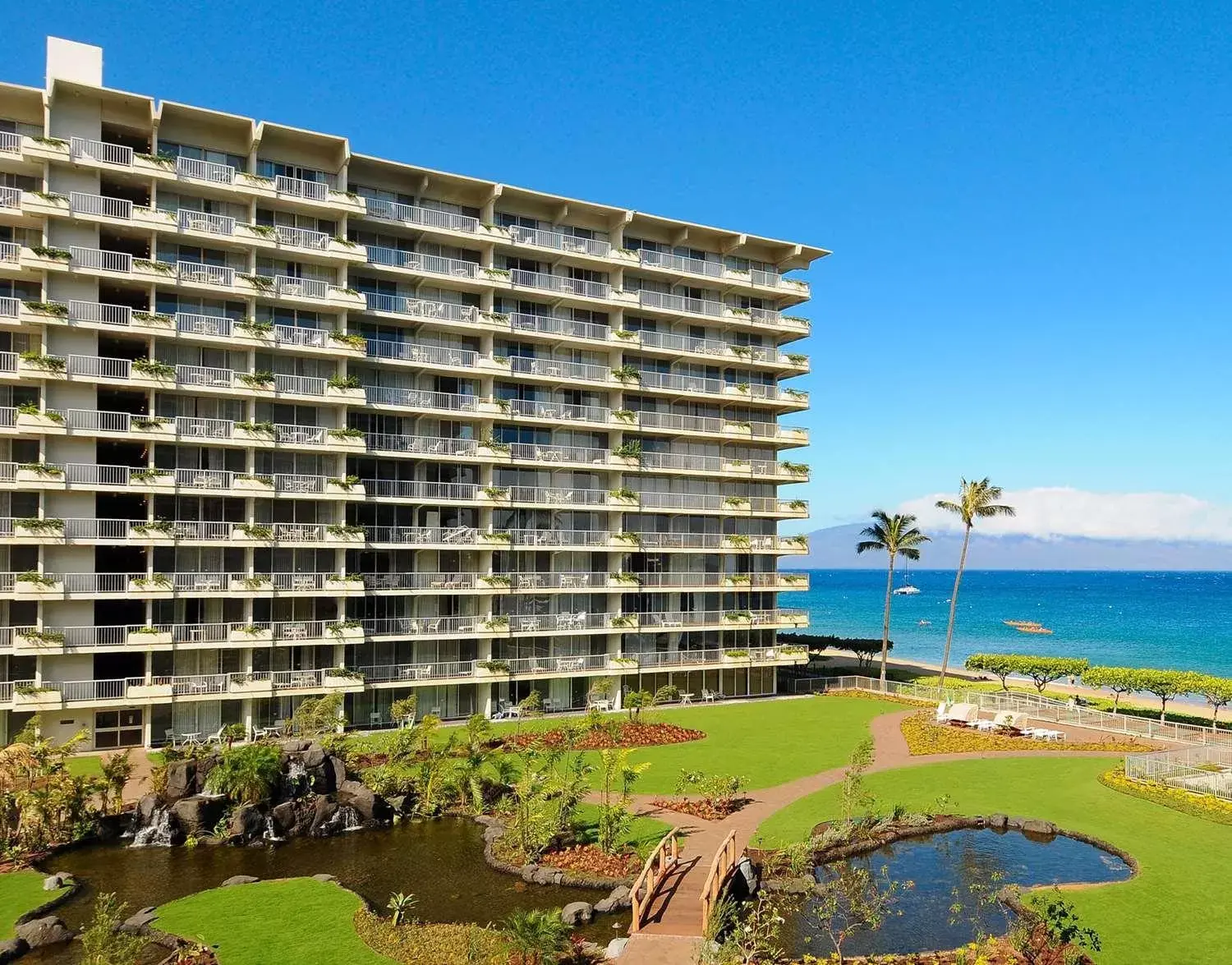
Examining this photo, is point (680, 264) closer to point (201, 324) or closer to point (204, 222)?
point (204, 222)

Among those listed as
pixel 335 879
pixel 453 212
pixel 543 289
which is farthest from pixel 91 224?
pixel 335 879

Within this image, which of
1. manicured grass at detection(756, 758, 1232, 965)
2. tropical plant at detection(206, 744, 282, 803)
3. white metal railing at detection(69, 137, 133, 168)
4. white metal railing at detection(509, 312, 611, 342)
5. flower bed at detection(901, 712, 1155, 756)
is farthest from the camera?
white metal railing at detection(509, 312, 611, 342)

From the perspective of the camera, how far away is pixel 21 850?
26.1 meters

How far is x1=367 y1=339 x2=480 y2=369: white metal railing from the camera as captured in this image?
4625 centimetres

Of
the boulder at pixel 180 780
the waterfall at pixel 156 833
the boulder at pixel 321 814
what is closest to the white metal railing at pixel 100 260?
the boulder at pixel 180 780

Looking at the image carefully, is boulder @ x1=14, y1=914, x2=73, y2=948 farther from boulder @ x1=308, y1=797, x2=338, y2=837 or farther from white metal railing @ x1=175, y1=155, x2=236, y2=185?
white metal railing @ x1=175, y1=155, x2=236, y2=185

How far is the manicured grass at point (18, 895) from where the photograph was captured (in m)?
21.4

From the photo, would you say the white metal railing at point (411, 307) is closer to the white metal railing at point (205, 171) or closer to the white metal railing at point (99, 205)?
the white metal railing at point (205, 171)

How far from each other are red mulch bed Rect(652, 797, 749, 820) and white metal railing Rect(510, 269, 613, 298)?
29870 mm

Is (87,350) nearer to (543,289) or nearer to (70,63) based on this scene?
(70,63)

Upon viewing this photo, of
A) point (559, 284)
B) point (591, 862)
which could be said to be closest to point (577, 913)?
point (591, 862)

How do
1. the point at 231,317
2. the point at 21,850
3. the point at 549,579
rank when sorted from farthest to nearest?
1. the point at 549,579
2. the point at 231,317
3. the point at 21,850

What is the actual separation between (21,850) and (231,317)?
81.6 feet

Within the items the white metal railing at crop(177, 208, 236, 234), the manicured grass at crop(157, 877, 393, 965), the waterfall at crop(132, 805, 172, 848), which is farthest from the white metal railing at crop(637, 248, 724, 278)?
the manicured grass at crop(157, 877, 393, 965)
